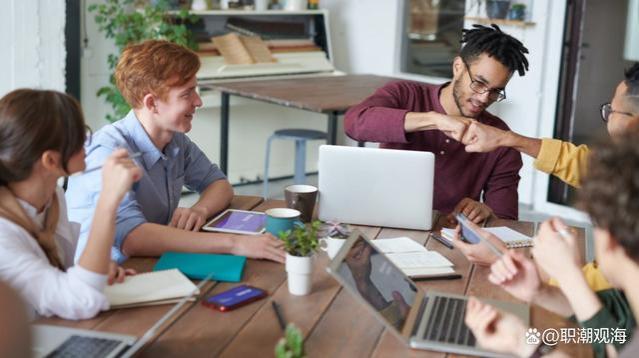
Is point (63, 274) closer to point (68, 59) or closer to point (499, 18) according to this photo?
point (68, 59)

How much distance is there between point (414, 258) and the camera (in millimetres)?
2131

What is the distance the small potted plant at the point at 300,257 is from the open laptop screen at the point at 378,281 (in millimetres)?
123

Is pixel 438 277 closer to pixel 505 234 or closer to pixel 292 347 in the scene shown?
pixel 505 234

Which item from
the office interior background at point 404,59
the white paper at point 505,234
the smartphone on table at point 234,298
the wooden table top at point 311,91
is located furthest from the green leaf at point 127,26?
the smartphone on table at point 234,298

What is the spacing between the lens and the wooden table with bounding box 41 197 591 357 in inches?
62.8

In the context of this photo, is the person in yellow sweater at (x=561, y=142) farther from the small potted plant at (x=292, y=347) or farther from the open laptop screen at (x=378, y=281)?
the small potted plant at (x=292, y=347)

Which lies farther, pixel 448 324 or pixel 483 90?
pixel 483 90

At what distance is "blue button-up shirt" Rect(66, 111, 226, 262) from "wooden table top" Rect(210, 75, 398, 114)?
178 centimetres

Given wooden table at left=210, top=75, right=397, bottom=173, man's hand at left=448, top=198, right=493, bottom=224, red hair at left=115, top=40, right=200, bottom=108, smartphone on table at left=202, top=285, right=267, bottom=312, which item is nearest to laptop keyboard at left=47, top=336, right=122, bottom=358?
smartphone on table at left=202, top=285, right=267, bottom=312

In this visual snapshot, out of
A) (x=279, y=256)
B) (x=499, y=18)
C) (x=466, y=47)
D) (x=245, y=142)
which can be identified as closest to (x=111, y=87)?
(x=245, y=142)

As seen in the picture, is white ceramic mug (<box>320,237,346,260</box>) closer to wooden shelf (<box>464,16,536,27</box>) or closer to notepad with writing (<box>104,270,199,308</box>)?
notepad with writing (<box>104,270,199,308</box>)

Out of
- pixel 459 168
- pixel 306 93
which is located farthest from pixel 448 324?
pixel 306 93

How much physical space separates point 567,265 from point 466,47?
4.74 feet

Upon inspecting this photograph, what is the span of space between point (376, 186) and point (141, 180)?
0.66 meters
